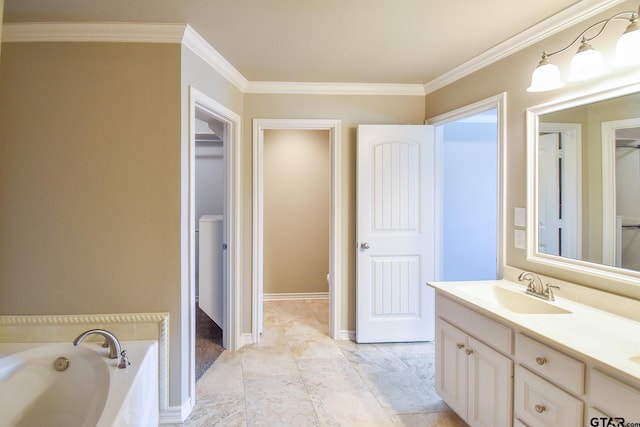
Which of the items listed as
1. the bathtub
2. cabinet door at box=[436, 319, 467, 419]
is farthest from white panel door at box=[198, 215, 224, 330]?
cabinet door at box=[436, 319, 467, 419]

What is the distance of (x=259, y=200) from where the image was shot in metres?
3.12

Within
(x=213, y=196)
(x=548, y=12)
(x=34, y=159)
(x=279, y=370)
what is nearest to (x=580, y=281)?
(x=548, y=12)

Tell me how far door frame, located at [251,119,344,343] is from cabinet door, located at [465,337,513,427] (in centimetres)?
151

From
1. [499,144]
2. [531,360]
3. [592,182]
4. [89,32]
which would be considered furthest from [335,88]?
[531,360]

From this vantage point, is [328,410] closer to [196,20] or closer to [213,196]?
[196,20]

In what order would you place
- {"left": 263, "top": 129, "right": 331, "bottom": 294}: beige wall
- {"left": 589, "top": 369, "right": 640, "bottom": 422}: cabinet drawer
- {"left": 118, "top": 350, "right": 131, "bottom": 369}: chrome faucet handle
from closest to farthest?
{"left": 589, "top": 369, "right": 640, "bottom": 422}: cabinet drawer, {"left": 118, "top": 350, "right": 131, "bottom": 369}: chrome faucet handle, {"left": 263, "top": 129, "right": 331, "bottom": 294}: beige wall

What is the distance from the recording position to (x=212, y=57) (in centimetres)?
243

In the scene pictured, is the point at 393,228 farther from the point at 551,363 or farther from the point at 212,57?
the point at 212,57

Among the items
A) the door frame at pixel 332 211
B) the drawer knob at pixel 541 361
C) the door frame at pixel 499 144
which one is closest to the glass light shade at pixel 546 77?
the door frame at pixel 499 144

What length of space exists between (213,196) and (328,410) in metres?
3.29

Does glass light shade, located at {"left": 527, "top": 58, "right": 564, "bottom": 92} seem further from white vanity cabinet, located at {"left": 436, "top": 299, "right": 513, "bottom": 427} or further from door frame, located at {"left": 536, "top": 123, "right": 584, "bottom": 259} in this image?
white vanity cabinet, located at {"left": 436, "top": 299, "right": 513, "bottom": 427}

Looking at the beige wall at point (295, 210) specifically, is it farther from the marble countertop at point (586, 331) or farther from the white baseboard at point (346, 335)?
the marble countertop at point (586, 331)

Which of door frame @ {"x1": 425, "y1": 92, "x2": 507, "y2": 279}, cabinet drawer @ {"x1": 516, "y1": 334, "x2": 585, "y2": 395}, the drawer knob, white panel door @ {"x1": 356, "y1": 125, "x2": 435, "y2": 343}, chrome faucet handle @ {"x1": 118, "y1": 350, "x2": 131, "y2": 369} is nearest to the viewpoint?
cabinet drawer @ {"x1": 516, "y1": 334, "x2": 585, "y2": 395}

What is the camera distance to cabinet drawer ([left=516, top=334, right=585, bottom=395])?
1229mm
